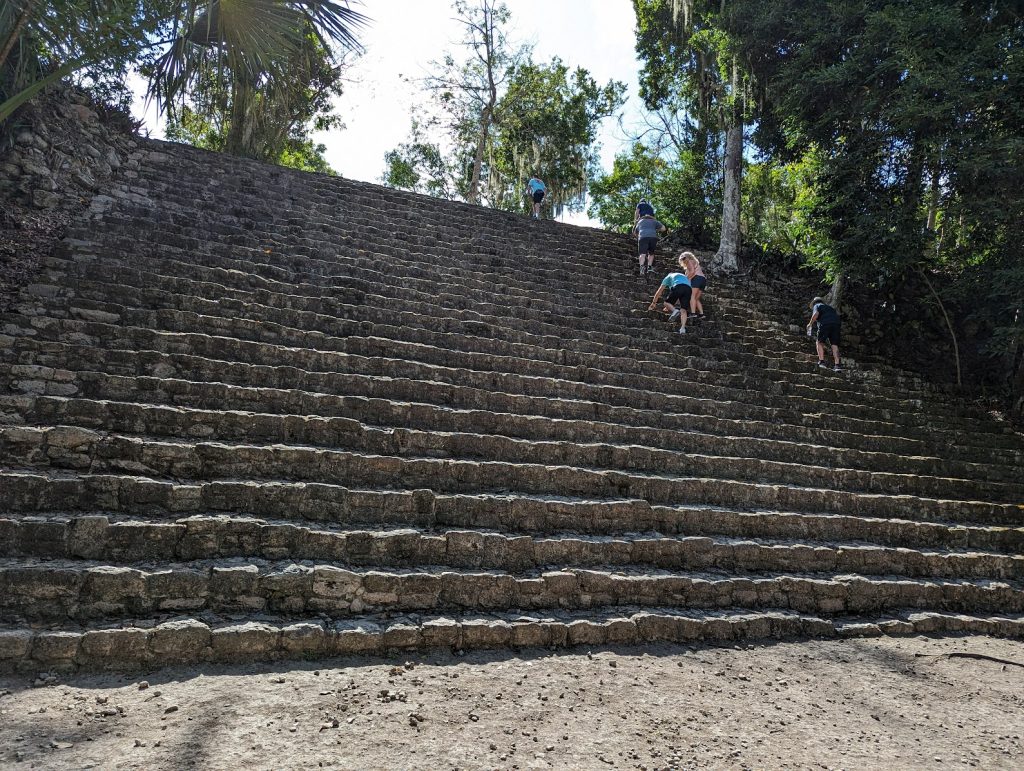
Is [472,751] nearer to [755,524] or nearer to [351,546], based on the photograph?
[351,546]

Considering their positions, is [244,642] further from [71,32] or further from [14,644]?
[71,32]

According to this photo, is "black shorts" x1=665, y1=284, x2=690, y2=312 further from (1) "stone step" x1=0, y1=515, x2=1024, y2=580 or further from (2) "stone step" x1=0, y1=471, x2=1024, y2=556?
(1) "stone step" x1=0, y1=515, x2=1024, y2=580

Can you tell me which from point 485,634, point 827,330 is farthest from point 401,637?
point 827,330

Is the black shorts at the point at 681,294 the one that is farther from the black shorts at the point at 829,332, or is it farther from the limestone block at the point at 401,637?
the limestone block at the point at 401,637

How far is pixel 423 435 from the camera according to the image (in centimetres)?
442

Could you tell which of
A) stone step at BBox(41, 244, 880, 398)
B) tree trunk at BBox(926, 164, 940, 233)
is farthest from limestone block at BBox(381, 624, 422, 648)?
tree trunk at BBox(926, 164, 940, 233)

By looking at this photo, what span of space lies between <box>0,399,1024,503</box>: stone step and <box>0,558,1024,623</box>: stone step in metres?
0.88

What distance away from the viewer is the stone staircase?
311 cm

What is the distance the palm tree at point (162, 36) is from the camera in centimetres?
493

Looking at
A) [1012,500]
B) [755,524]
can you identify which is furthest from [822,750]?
[1012,500]

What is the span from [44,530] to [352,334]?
9.90ft

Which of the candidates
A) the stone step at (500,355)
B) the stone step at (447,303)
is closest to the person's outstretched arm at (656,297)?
the stone step at (447,303)

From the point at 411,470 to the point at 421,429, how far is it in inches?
23.9

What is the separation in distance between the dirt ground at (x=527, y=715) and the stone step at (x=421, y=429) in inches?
63.4
